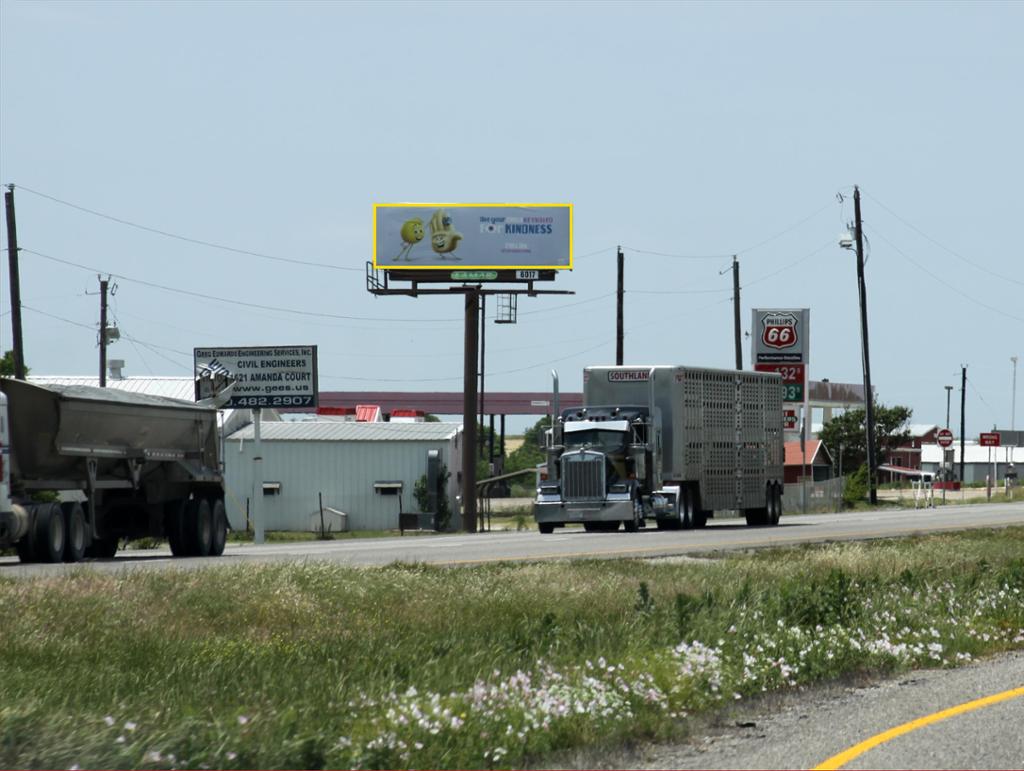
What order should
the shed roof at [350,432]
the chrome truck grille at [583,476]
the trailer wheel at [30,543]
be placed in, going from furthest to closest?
the shed roof at [350,432], the chrome truck grille at [583,476], the trailer wheel at [30,543]

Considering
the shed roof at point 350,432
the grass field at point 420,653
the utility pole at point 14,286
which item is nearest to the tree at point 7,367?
the shed roof at point 350,432

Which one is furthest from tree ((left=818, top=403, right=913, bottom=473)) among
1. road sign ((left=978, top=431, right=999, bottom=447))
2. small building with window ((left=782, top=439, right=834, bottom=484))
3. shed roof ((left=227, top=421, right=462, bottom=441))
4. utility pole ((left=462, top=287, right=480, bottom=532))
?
utility pole ((left=462, top=287, right=480, bottom=532))

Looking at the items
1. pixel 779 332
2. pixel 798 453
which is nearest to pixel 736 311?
pixel 779 332

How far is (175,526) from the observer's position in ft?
103

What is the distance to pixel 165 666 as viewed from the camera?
37.8ft

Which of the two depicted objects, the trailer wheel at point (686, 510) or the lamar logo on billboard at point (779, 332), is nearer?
the trailer wheel at point (686, 510)

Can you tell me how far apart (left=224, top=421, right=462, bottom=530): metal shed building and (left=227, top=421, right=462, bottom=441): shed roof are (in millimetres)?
79

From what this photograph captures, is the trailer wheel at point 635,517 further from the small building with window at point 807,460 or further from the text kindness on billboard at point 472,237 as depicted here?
the small building with window at point 807,460

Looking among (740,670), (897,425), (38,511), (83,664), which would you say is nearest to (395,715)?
(83,664)

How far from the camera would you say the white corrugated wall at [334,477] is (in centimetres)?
6581

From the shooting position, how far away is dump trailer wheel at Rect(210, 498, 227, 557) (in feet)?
106

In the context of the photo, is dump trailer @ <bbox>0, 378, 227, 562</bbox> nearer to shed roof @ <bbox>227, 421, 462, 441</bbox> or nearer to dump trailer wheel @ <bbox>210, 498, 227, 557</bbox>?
dump trailer wheel @ <bbox>210, 498, 227, 557</bbox>

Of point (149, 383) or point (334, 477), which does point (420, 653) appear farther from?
point (149, 383)

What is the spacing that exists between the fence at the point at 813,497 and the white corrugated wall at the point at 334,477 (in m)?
14.0
